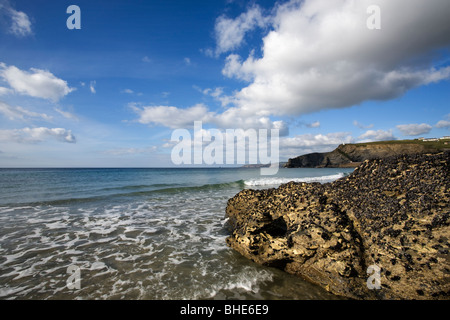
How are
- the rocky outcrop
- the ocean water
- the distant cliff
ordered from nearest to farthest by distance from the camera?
the rocky outcrop, the ocean water, the distant cliff

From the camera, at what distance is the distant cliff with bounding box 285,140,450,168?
314 feet

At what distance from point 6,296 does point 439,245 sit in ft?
30.7

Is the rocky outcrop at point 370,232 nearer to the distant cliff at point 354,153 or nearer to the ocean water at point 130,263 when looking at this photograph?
the ocean water at point 130,263

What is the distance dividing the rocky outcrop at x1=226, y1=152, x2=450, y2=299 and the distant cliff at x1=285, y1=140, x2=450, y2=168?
113 m

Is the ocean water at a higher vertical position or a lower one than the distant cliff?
lower

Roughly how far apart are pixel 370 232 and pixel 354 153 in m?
136

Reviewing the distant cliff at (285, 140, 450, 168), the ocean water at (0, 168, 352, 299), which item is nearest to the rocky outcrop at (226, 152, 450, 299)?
the ocean water at (0, 168, 352, 299)

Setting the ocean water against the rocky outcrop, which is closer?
the rocky outcrop

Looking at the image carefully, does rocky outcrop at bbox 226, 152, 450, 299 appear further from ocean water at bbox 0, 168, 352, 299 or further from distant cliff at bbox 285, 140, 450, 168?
distant cliff at bbox 285, 140, 450, 168

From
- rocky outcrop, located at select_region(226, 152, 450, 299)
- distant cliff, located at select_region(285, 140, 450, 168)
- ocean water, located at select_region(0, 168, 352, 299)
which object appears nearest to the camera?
rocky outcrop, located at select_region(226, 152, 450, 299)

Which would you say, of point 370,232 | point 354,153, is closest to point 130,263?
point 370,232

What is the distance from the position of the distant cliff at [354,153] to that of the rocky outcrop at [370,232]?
113018 mm

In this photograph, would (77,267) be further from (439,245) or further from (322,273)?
(439,245)
